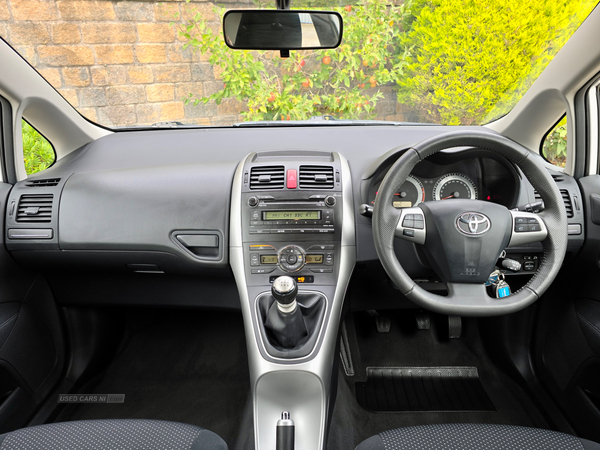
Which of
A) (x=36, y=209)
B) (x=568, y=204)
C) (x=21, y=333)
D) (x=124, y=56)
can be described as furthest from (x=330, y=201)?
(x=124, y=56)

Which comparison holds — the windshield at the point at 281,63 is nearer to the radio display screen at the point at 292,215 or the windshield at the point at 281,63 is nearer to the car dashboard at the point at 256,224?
the car dashboard at the point at 256,224

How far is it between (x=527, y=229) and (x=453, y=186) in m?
0.46

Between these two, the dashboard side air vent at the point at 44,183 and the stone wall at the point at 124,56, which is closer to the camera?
the dashboard side air vent at the point at 44,183

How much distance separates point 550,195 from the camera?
1.20 m

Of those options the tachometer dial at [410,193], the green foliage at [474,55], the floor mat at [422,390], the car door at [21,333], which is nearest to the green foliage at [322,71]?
the green foliage at [474,55]

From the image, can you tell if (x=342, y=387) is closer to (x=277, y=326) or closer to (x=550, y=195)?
(x=277, y=326)

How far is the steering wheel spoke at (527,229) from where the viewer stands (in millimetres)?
1215

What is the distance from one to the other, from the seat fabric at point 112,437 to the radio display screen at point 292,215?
0.74 metres

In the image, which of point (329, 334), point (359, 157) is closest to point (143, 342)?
point (329, 334)

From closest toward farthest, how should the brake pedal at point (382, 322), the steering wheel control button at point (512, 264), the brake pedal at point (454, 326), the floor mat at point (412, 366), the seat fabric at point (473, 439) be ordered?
1. the seat fabric at point (473, 439)
2. the steering wheel control button at point (512, 264)
3. the floor mat at point (412, 366)
4. the brake pedal at point (454, 326)
5. the brake pedal at point (382, 322)

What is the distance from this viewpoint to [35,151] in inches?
76.5

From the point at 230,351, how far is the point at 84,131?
1.38 meters

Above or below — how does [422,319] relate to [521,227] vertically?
below

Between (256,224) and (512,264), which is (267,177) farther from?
(512,264)
